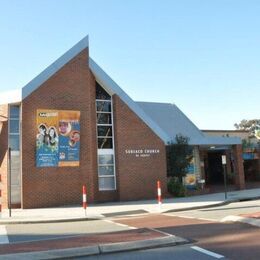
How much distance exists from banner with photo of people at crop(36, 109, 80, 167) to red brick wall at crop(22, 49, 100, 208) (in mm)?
272

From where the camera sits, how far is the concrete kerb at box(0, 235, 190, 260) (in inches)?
383

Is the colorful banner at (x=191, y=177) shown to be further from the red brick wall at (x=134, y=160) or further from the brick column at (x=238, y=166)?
the red brick wall at (x=134, y=160)

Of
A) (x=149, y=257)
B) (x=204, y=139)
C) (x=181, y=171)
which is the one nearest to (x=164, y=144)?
(x=181, y=171)

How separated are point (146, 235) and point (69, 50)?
58.3 feet

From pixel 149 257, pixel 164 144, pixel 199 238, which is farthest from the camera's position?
pixel 164 144

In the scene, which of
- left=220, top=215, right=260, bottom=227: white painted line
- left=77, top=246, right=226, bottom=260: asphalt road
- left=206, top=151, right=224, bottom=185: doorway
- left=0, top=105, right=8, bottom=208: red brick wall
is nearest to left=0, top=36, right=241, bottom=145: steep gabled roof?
left=0, top=105, right=8, bottom=208: red brick wall

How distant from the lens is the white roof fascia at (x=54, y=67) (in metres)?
26.0

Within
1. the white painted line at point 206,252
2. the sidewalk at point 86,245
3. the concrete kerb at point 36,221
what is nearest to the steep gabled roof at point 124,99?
the concrete kerb at point 36,221

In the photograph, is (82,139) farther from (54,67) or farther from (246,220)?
(246,220)

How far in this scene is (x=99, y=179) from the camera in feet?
93.7

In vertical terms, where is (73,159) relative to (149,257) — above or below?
above

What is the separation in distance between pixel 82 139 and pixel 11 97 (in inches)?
182

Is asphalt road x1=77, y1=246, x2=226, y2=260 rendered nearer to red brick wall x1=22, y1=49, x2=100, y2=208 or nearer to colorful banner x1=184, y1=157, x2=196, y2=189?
red brick wall x1=22, y1=49, x2=100, y2=208

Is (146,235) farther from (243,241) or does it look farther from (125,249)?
(243,241)
